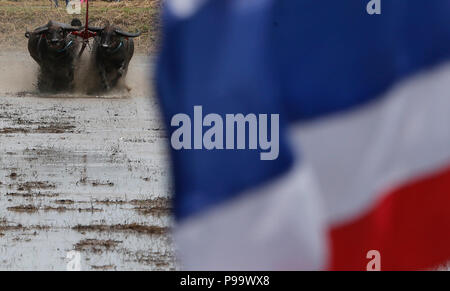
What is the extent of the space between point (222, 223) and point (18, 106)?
23030mm

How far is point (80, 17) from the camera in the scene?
4175cm

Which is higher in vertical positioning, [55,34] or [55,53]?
[55,34]

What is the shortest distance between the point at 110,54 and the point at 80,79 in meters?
1.96

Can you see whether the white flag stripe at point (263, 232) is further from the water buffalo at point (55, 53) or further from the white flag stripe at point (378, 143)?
the water buffalo at point (55, 53)

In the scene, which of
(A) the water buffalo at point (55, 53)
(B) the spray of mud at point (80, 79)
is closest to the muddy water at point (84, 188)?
(A) the water buffalo at point (55, 53)

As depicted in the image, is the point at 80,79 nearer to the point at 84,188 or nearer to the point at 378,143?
the point at 84,188

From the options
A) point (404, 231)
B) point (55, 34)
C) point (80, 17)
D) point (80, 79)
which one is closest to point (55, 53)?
point (55, 34)

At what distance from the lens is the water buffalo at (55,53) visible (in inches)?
937

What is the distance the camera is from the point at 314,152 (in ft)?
5.50

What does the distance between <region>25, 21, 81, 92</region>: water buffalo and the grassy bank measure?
15137mm

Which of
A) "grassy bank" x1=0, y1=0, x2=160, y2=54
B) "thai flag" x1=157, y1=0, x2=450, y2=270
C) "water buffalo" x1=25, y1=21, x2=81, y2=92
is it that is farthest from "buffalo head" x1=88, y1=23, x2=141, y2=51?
"thai flag" x1=157, y1=0, x2=450, y2=270

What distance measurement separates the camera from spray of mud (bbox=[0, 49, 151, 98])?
2508 centimetres

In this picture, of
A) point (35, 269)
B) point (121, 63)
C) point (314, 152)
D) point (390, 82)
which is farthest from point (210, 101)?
point (121, 63)

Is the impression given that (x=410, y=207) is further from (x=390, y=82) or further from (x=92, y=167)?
(x=92, y=167)
